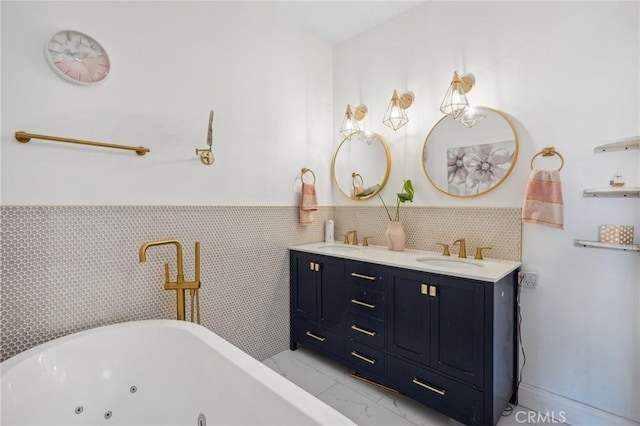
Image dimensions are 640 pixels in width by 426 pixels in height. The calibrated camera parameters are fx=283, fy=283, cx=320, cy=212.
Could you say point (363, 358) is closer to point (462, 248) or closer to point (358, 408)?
point (358, 408)

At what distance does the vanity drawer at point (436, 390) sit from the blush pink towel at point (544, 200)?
1.06m

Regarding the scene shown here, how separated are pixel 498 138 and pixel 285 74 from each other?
1.80m

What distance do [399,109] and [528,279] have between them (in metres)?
1.55

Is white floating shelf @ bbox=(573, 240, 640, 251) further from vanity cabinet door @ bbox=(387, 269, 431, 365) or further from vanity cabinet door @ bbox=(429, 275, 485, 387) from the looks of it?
vanity cabinet door @ bbox=(387, 269, 431, 365)

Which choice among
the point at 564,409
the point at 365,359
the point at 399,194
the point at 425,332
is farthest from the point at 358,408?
the point at 399,194

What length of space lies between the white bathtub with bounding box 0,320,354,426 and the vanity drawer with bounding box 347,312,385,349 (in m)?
0.98

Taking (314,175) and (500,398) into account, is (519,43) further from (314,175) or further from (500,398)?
(500,398)

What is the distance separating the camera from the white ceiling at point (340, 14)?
2.37m

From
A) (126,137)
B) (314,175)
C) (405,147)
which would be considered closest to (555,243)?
(405,147)

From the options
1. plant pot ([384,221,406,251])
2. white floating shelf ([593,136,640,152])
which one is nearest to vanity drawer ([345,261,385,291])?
plant pot ([384,221,406,251])

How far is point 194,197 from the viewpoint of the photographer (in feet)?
6.45

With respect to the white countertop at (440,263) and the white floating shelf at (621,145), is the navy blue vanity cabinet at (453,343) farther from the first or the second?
the white floating shelf at (621,145)

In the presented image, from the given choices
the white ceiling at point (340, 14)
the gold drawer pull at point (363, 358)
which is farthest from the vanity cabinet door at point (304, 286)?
the white ceiling at point (340, 14)

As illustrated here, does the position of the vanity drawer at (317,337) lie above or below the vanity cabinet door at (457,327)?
below
